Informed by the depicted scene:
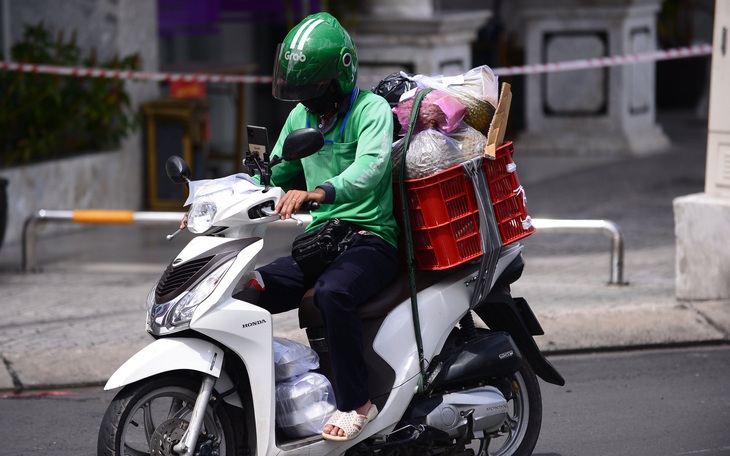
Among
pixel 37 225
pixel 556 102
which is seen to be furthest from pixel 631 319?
pixel 556 102

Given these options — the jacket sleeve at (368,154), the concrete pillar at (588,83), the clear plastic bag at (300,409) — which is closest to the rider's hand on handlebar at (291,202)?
the jacket sleeve at (368,154)

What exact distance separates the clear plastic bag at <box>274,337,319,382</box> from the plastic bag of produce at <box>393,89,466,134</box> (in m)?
0.90

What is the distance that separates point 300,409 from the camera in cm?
436

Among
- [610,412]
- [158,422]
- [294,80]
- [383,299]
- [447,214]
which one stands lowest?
[610,412]

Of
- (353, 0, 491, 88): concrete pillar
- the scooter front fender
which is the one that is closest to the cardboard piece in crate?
the scooter front fender

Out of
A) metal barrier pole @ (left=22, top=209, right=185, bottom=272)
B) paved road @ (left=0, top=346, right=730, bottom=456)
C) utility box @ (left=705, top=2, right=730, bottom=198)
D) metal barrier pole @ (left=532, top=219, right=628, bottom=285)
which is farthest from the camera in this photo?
metal barrier pole @ (left=22, top=209, right=185, bottom=272)

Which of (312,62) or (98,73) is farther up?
(312,62)

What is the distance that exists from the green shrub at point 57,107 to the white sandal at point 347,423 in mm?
6273

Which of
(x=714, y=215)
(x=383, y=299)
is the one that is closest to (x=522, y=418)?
(x=383, y=299)

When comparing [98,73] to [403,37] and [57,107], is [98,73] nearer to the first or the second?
[57,107]

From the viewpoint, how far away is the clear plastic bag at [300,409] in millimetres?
4352

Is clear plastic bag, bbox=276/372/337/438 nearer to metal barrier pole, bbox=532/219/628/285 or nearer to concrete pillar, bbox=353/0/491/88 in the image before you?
metal barrier pole, bbox=532/219/628/285

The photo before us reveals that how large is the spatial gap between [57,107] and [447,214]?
21.2 feet

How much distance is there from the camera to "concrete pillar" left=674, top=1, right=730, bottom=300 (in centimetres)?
717
